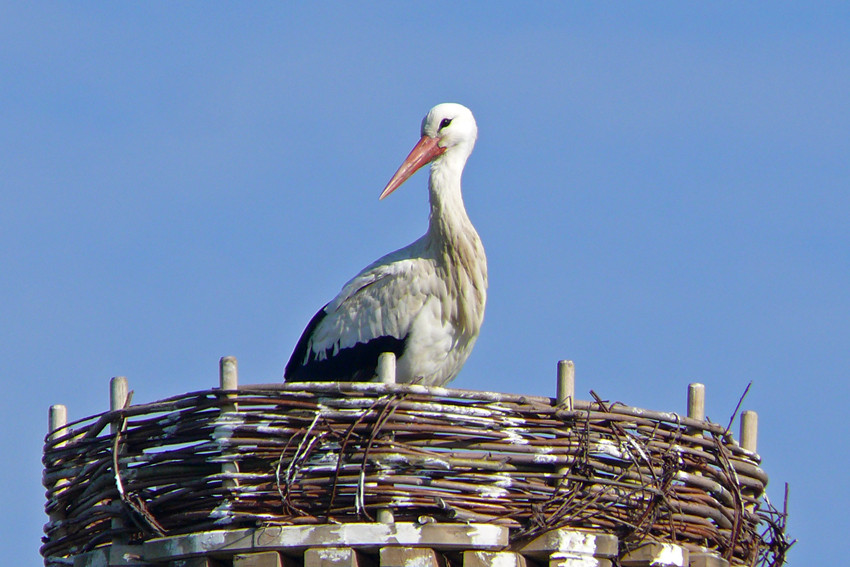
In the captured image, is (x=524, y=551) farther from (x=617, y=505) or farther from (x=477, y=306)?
(x=477, y=306)

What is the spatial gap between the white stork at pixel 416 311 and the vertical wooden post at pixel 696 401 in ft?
5.23

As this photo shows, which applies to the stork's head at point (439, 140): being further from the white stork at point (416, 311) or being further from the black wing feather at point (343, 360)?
the black wing feather at point (343, 360)

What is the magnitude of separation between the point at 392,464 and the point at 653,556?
138 cm

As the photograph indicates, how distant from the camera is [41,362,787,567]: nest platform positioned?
27.3ft

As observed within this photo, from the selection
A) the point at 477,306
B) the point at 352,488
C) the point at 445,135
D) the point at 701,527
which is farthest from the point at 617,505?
the point at 445,135

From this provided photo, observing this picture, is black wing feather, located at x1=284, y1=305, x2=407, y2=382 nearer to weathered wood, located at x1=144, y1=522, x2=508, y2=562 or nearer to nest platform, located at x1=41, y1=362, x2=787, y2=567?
nest platform, located at x1=41, y1=362, x2=787, y2=567

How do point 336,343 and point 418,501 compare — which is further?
point 336,343

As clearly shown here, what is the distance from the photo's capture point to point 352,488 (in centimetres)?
841

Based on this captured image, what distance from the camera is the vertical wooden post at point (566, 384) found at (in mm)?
8859

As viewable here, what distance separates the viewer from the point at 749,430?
9891mm

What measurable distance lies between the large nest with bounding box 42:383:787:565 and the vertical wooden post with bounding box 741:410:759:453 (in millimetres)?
870

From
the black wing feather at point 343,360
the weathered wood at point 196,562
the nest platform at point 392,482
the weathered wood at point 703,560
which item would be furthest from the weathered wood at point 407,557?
the black wing feather at point 343,360

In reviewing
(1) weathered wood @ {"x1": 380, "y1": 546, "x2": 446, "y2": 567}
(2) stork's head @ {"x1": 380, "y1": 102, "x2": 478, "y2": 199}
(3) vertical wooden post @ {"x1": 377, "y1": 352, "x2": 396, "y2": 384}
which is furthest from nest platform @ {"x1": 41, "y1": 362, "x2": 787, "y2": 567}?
(2) stork's head @ {"x1": 380, "y1": 102, "x2": 478, "y2": 199}

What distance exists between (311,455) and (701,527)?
2.08 metres
